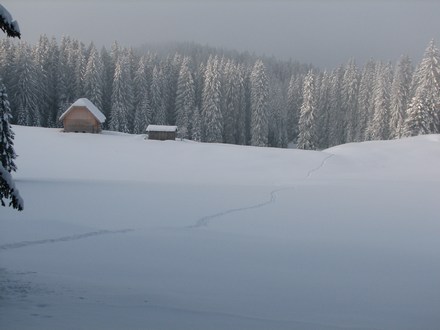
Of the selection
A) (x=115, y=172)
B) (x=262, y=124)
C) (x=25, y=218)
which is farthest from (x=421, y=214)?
(x=262, y=124)

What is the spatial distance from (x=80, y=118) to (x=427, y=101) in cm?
4085

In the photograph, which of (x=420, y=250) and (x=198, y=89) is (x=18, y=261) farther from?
(x=198, y=89)

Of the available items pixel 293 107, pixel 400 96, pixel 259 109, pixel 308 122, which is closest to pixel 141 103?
pixel 259 109

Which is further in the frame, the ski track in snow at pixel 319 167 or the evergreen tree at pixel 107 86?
the evergreen tree at pixel 107 86

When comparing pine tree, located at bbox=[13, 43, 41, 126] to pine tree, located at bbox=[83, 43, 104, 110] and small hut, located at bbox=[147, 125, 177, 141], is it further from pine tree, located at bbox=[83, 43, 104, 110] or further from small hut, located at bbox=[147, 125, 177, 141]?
small hut, located at bbox=[147, 125, 177, 141]

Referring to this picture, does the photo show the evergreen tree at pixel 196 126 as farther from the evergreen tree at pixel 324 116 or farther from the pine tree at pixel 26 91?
the evergreen tree at pixel 324 116

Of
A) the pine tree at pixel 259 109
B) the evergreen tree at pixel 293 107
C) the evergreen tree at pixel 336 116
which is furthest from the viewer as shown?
the evergreen tree at pixel 293 107

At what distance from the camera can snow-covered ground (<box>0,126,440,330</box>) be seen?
24.2 ft

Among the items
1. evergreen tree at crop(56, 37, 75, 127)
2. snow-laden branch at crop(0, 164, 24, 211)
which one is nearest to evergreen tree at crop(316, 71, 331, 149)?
evergreen tree at crop(56, 37, 75, 127)

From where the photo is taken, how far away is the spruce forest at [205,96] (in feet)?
210

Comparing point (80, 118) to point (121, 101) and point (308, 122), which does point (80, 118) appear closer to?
point (121, 101)

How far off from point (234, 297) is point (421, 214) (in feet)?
48.9

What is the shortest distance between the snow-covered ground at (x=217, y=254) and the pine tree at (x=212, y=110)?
38.7 metres

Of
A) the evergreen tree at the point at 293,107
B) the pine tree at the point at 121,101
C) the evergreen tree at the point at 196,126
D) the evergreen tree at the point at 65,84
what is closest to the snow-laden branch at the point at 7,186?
the pine tree at the point at 121,101
